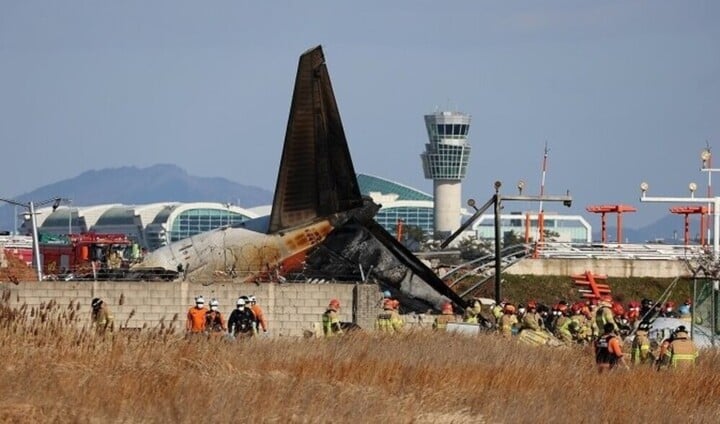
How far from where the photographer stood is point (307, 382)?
24.0 m

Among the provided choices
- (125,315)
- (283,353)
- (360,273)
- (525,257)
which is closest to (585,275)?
(525,257)

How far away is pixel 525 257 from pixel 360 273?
28678mm

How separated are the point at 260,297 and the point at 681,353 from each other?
1522 cm

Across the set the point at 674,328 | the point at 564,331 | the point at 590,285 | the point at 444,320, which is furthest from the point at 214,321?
the point at 590,285

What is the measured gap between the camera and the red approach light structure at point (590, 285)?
68.7 m

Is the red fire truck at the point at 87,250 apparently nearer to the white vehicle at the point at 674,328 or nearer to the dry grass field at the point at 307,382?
the white vehicle at the point at 674,328

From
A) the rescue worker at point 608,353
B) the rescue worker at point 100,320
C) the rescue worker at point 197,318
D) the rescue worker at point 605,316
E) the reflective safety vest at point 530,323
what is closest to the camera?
the rescue worker at point 100,320

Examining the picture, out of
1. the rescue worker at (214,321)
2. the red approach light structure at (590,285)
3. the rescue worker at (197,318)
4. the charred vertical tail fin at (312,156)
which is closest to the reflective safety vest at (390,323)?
the rescue worker at (214,321)

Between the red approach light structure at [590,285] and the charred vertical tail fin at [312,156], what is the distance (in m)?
18.0

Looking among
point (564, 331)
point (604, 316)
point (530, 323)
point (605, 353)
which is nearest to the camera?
point (605, 353)

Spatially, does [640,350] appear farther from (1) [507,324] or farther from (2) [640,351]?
(1) [507,324]

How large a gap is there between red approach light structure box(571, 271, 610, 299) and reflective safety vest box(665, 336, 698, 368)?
3519 cm

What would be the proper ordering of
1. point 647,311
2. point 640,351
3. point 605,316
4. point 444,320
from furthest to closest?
point 647,311 → point 444,320 → point 605,316 → point 640,351

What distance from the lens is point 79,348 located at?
81.0ft
